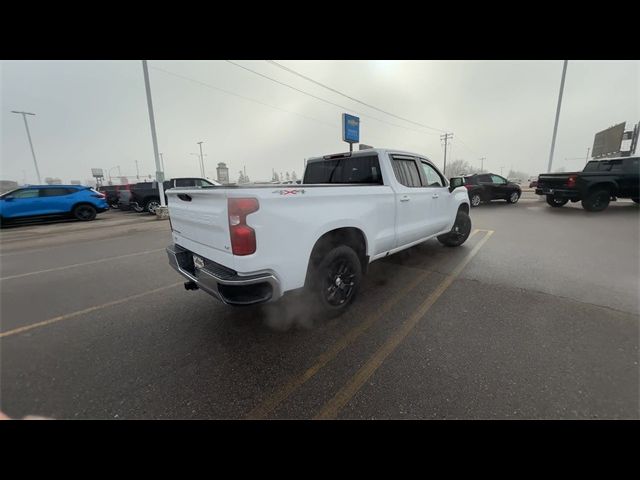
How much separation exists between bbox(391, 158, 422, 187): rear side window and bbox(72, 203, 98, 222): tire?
1500cm

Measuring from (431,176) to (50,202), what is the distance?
15965 mm

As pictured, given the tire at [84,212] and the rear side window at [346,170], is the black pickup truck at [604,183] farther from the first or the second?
the tire at [84,212]

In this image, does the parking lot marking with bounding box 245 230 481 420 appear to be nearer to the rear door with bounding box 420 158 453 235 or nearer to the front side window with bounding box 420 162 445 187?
the rear door with bounding box 420 158 453 235

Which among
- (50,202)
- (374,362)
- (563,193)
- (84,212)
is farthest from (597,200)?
(50,202)

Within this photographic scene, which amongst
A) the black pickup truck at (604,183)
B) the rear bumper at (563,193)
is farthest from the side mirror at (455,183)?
the rear bumper at (563,193)

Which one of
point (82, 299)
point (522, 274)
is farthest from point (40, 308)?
point (522, 274)

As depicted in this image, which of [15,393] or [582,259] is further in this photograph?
[582,259]

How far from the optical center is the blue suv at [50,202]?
11.4m

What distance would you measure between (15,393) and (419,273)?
496cm

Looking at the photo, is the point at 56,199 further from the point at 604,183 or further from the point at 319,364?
the point at 604,183

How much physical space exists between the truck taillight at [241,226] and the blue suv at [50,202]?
49.1 feet

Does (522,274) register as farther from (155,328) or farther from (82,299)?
(82,299)

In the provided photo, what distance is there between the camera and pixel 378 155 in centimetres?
398
